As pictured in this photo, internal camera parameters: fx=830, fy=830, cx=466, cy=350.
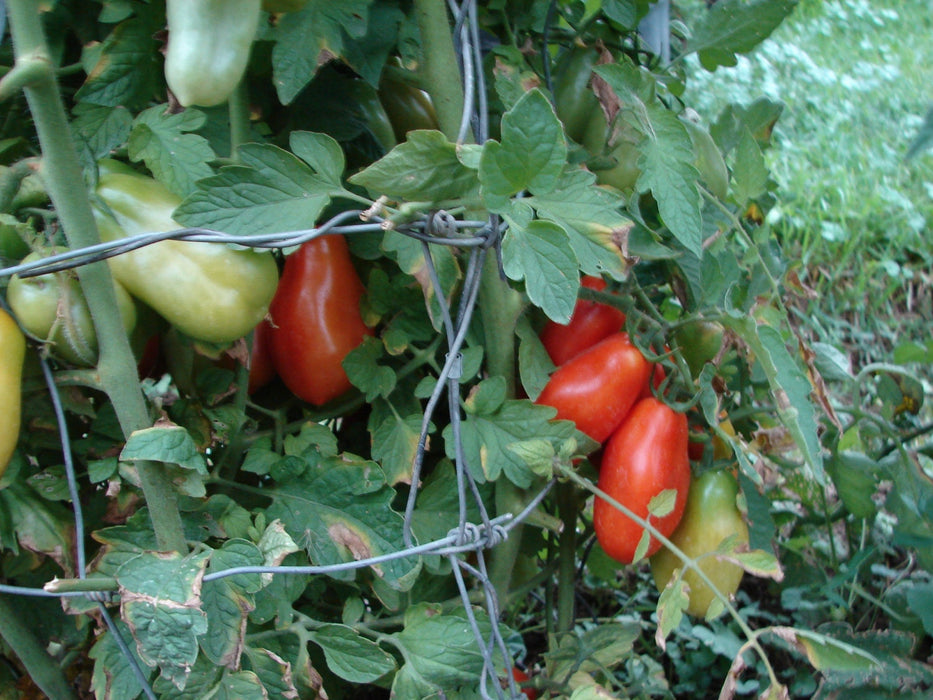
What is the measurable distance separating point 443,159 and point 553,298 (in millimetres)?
127

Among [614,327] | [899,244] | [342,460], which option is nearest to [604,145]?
[614,327]

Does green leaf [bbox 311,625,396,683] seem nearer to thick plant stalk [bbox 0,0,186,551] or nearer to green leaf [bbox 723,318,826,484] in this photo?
thick plant stalk [bbox 0,0,186,551]

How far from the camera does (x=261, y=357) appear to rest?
2.64 feet

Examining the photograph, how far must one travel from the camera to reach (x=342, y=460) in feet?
2.44

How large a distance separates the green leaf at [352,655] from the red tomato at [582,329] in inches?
12.5

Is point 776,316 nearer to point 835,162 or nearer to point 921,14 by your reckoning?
point 835,162

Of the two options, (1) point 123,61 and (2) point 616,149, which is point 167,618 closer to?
(1) point 123,61

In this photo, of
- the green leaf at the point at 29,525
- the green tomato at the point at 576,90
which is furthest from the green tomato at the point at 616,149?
the green leaf at the point at 29,525

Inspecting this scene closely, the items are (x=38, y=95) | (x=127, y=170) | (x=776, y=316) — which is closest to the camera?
(x=38, y=95)

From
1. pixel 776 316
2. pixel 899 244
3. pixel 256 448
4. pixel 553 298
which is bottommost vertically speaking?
pixel 899 244

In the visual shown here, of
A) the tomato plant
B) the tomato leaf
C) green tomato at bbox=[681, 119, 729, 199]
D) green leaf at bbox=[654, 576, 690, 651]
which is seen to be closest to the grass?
green tomato at bbox=[681, 119, 729, 199]

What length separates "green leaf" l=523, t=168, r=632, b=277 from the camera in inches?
25.0

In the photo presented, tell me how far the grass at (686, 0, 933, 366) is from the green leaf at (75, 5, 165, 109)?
136 cm

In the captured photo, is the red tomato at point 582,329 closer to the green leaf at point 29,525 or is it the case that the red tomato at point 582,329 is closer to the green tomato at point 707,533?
the green tomato at point 707,533
